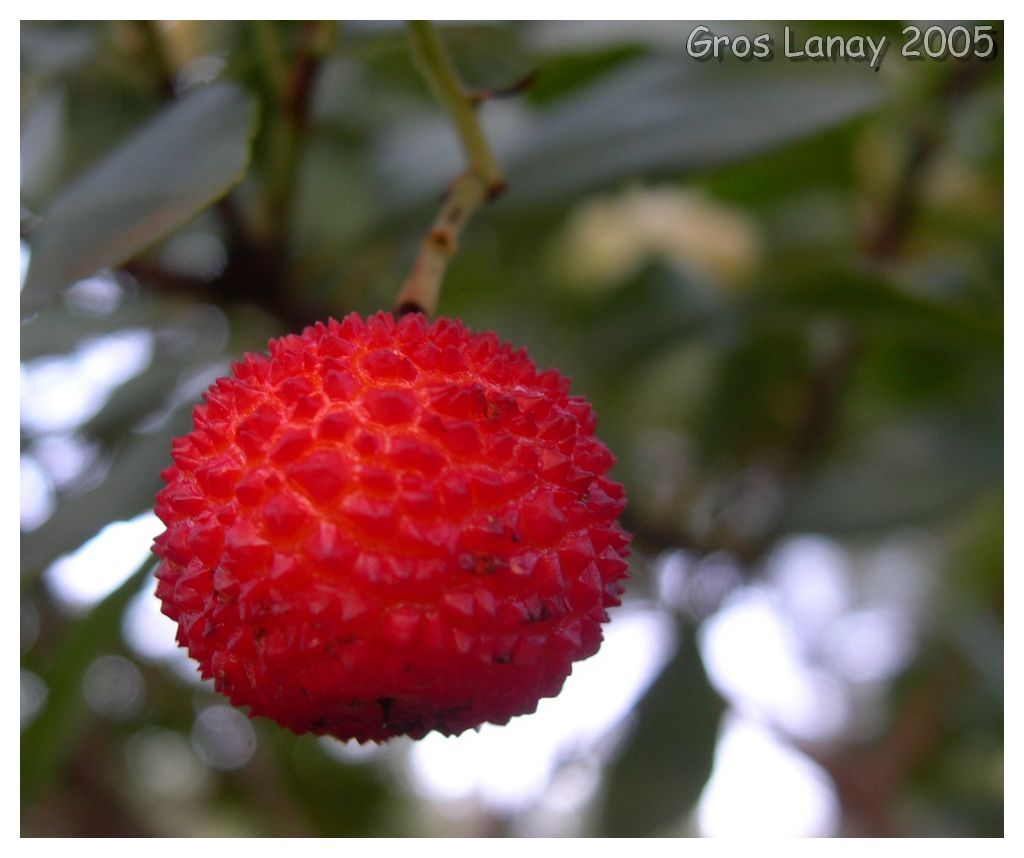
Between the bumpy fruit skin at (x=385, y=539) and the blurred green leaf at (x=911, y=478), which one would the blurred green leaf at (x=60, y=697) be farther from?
the blurred green leaf at (x=911, y=478)


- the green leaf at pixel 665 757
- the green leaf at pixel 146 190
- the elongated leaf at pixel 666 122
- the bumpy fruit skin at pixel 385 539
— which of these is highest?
the green leaf at pixel 146 190

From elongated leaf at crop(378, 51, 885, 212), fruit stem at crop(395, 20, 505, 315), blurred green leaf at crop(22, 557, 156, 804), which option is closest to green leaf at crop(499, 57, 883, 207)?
elongated leaf at crop(378, 51, 885, 212)

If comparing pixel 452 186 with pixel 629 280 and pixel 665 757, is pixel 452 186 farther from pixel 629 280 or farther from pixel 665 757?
pixel 665 757

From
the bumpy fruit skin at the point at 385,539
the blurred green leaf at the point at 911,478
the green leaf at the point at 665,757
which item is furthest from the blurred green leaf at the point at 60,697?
the blurred green leaf at the point at 911,478

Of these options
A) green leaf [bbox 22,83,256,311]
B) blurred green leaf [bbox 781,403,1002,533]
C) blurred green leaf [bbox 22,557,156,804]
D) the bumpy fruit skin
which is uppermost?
green leaf [bbox 22,83,256,311]

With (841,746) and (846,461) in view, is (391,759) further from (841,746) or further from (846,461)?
(846,461)

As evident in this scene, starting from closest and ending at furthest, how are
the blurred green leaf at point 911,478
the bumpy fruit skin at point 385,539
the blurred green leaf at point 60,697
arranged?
the bumpy fruit skin at point 385,539, the blurred green leaf at point 60,697, the blurred green leaf at point 911,478

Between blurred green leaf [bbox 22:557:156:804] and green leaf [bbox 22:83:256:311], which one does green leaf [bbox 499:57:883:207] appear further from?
blurred green leaf [bbox 22:557:156:804]

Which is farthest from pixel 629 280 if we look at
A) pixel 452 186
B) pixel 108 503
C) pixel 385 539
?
pixel 385 539
